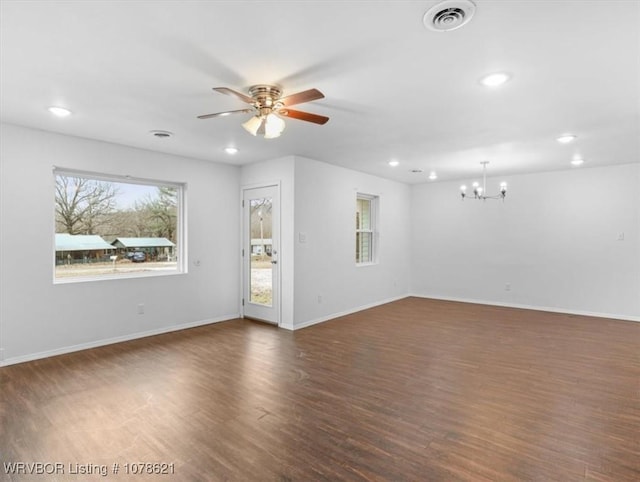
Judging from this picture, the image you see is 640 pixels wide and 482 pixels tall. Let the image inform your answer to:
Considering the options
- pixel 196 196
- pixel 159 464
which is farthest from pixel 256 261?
pixel 159 464

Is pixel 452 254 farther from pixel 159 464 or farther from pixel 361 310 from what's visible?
pixel 159 464

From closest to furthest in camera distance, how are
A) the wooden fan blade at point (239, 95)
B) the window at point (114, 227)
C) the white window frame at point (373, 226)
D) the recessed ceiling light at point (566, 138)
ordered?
1. the wooden fan blade at point (239, 95)
2. the recessed ceiling light at point (566, 138)
3. the window at point (114, 227)
4. the white window frame at point (373, 226)

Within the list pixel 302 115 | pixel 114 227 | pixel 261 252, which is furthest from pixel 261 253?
pixel 302 115

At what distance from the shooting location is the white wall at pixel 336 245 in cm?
513

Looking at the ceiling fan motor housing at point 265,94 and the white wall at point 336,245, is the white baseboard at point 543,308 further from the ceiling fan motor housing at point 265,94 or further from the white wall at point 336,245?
the ceiling fan motor housing at point 265,94

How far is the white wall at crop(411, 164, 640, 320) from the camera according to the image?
18.5ft

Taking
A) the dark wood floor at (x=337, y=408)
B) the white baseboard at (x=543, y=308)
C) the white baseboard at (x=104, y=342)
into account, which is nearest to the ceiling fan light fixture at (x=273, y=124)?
the dark wood floor at (x=337, y=408)

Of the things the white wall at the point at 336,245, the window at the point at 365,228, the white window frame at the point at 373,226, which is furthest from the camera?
the white window frame at the point at 373,226

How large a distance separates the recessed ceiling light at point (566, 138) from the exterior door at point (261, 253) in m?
3.60

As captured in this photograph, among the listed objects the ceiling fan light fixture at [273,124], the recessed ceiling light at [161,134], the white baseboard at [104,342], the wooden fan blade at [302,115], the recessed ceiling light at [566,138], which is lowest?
the white baseboard at [104,342]

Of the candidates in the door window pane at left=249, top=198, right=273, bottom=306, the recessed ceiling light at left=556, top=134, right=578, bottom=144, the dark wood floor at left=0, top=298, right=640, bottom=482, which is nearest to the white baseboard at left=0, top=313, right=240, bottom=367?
the dark wood floor at left=0, top=298, right=640, bottom=482

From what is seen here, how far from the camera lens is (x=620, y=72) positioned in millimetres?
2461

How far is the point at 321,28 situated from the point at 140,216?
12.6ft

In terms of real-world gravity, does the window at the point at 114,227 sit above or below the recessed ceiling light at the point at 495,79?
below
